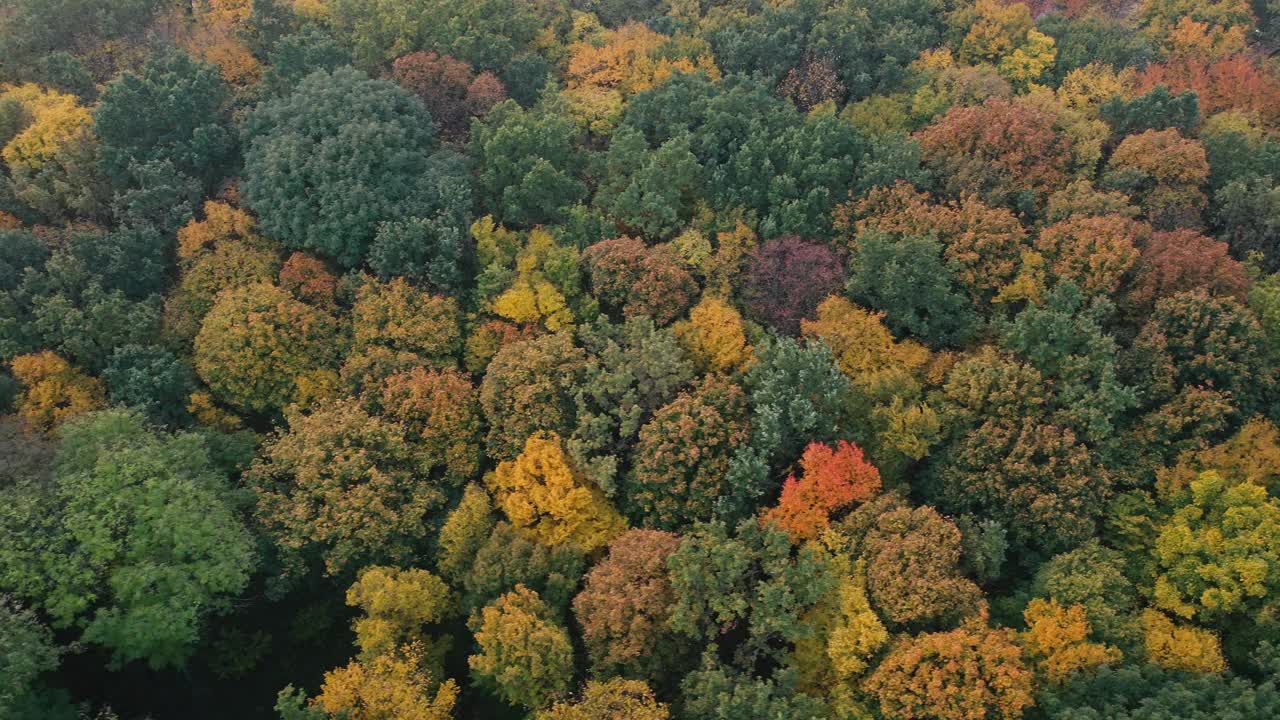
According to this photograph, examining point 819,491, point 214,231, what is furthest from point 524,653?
point 214,231

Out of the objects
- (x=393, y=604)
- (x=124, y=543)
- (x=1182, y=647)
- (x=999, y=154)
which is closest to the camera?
(x=1182, y=647)

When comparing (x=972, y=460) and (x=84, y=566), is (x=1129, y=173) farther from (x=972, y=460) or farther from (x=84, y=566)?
(x=84, y=566)

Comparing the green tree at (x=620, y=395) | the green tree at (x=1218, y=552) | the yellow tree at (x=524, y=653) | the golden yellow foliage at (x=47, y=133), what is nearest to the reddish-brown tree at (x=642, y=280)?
the green tree at (x=620, y=395)

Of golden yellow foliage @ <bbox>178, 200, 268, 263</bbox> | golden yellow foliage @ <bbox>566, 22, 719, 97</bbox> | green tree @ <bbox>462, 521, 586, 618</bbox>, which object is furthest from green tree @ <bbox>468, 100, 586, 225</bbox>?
green tree @ <bbox>462, 521, 586, 618</bbox>

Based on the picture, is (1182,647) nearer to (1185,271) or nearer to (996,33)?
(1185,271)

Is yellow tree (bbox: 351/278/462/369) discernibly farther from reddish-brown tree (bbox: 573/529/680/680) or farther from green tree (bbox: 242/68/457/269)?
reddish-brown tree (bbox: 573/529/680/680)
